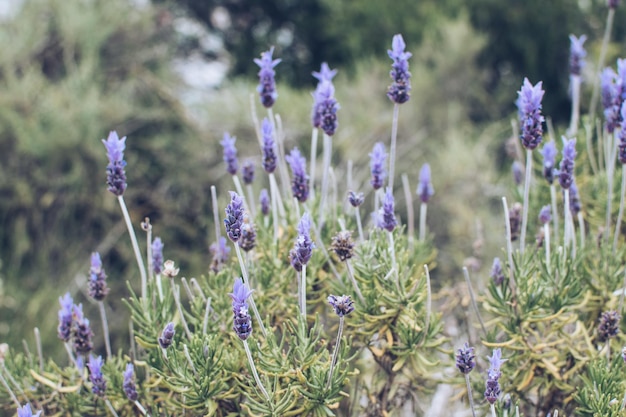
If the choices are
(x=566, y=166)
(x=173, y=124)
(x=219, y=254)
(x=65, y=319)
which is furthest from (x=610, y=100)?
(x=173, y=124)

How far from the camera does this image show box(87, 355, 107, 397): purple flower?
1.67 metres

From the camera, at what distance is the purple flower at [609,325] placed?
1.67m

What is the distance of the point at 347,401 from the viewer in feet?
6.37

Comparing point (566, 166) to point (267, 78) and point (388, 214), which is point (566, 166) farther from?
point (267, 78)

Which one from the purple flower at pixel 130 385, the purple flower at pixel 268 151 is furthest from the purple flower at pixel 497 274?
the purple flower at pixel 130 385

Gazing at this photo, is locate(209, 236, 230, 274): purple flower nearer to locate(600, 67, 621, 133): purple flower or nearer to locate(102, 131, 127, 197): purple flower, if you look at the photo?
locate(102, 131, 127, 197): purple flower

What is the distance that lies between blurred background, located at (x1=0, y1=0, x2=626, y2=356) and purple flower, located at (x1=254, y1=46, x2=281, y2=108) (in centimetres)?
329

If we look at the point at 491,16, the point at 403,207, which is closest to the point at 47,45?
the point at 403,207

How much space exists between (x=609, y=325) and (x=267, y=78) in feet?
3.51

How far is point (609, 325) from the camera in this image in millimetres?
1684

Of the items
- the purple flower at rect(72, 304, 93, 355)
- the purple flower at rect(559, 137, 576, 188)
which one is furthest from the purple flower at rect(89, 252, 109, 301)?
the purple flower at rect(559, 137, 576, 188)

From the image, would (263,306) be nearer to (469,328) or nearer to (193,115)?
(469,328)

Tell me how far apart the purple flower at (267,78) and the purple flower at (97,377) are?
0.79m

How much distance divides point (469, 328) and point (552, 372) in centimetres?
32
